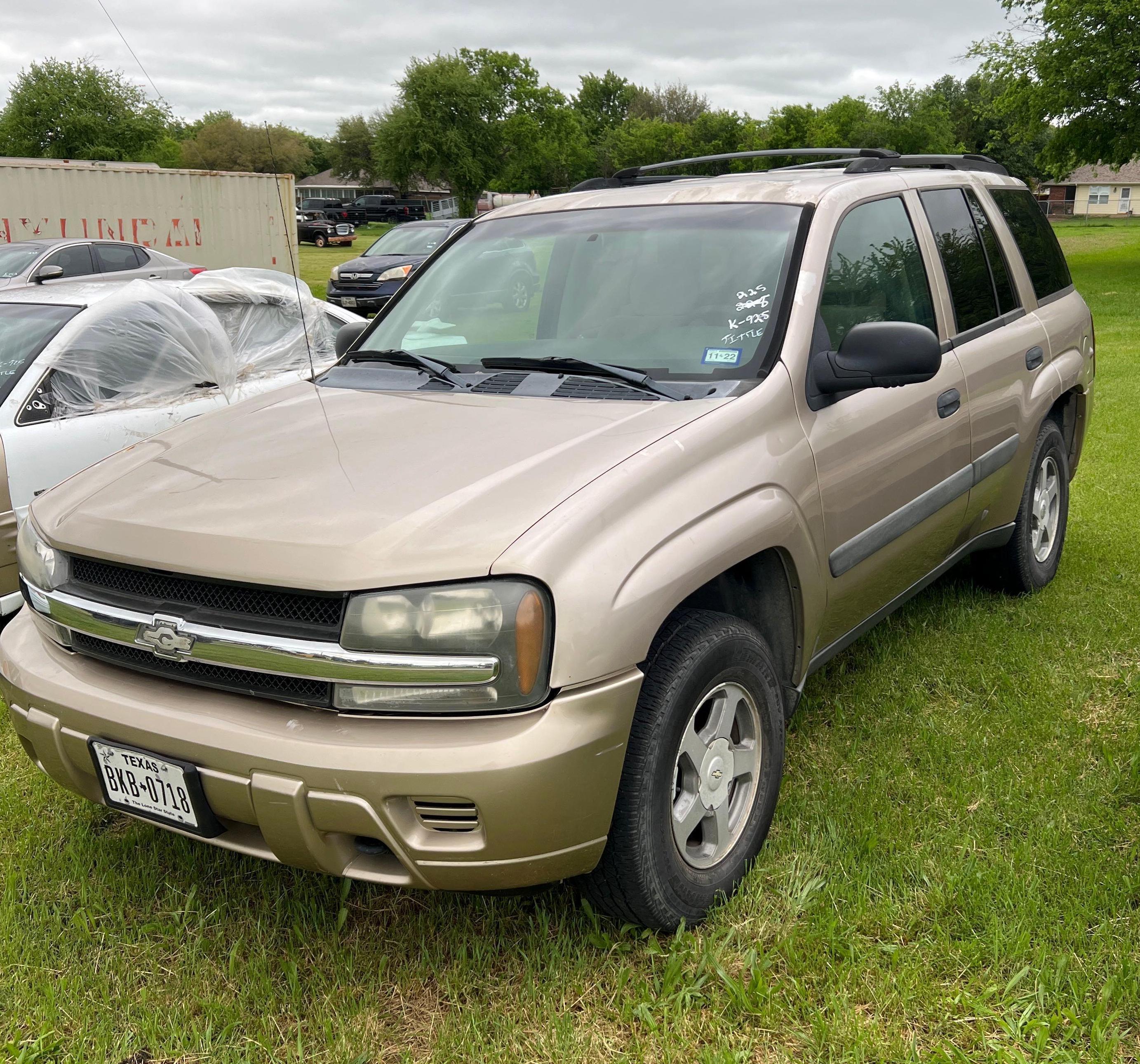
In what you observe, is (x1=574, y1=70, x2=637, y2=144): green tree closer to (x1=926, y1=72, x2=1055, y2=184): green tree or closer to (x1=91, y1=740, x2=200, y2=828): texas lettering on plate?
(x1=926, y1=72, x2=1055, y2=184): green tree

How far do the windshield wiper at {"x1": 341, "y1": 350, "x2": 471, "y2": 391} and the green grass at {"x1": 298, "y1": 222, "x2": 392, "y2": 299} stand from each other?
18.9 metres

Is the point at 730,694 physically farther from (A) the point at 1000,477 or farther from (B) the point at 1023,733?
(A) the point at 1000,477

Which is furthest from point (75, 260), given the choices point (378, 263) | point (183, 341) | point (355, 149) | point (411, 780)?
point (355, 149)

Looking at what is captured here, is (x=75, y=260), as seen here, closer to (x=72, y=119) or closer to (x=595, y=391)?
(x=595, y=391)

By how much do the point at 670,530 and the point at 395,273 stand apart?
16.6 metres

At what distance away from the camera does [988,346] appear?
4.07 metres

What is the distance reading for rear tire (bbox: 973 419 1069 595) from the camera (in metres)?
4.62

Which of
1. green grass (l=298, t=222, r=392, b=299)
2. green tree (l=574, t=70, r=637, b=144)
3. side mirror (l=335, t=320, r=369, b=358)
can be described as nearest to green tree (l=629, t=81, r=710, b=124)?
green tree (l=574, t=70, r=637, b=144)

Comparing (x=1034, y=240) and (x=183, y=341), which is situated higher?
(x=1034, y=240)

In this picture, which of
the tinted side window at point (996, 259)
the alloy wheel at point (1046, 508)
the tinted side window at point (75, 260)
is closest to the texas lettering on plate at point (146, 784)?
the tinted side window at point (996, 259)

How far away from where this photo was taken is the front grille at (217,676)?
90.5 inches

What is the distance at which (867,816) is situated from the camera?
10.3ft

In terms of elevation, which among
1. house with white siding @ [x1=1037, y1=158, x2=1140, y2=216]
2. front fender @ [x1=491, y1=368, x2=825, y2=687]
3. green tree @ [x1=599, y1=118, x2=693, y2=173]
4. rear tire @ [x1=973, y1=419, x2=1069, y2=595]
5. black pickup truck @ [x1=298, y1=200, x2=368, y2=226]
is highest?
green tree @ [x1=599, y1=118, x2=693, y2=173]

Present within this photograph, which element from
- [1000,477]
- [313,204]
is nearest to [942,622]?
[1000,477]
